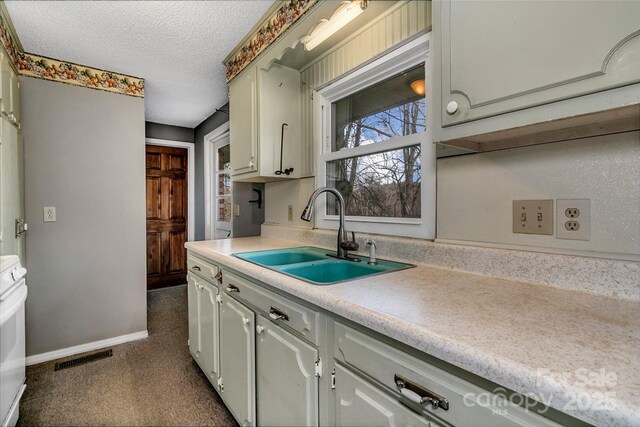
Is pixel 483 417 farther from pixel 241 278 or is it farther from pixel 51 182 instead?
pixel 51 182

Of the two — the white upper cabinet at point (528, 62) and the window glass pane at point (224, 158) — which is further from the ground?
the window glass pane at point (224, 158)


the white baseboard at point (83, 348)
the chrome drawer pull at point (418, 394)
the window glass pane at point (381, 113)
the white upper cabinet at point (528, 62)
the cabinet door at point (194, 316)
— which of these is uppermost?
the window glass pane at point (381, 113)

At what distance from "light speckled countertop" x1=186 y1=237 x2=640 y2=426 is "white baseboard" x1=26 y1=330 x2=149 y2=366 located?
2.30 metres

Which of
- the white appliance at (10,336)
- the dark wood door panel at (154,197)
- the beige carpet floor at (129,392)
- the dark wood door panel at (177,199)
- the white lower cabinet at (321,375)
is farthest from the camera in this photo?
the dark wood door panel at (177,199)

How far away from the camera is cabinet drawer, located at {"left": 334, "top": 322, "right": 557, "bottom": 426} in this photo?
537 millimetres

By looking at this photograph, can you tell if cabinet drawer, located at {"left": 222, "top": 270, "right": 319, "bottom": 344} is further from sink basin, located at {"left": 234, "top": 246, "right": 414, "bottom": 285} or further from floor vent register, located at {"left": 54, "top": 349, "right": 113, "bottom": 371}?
floor vent register, located at {"left": 54, "top": 349, "right": 113, "bottom": 371}

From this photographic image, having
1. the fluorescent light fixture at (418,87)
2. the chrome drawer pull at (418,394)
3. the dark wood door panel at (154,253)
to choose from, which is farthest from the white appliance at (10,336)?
the dark wood door panel at (154,253)

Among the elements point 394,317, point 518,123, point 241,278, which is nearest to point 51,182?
point 241,278

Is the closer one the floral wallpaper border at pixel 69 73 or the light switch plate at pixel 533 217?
the light switch plate at pixel 533 217

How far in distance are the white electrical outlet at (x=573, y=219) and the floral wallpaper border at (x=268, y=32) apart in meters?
1.50

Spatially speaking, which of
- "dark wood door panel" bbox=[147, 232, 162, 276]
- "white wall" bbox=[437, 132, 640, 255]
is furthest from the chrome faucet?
"dark wood door panel" bbox=[147, 232, 162, 276]

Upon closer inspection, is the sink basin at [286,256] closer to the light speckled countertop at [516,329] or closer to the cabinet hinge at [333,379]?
the light speckled countertop at [516,329]

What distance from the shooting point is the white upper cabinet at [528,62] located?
2.05 ft

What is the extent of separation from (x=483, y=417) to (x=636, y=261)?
0.67m
